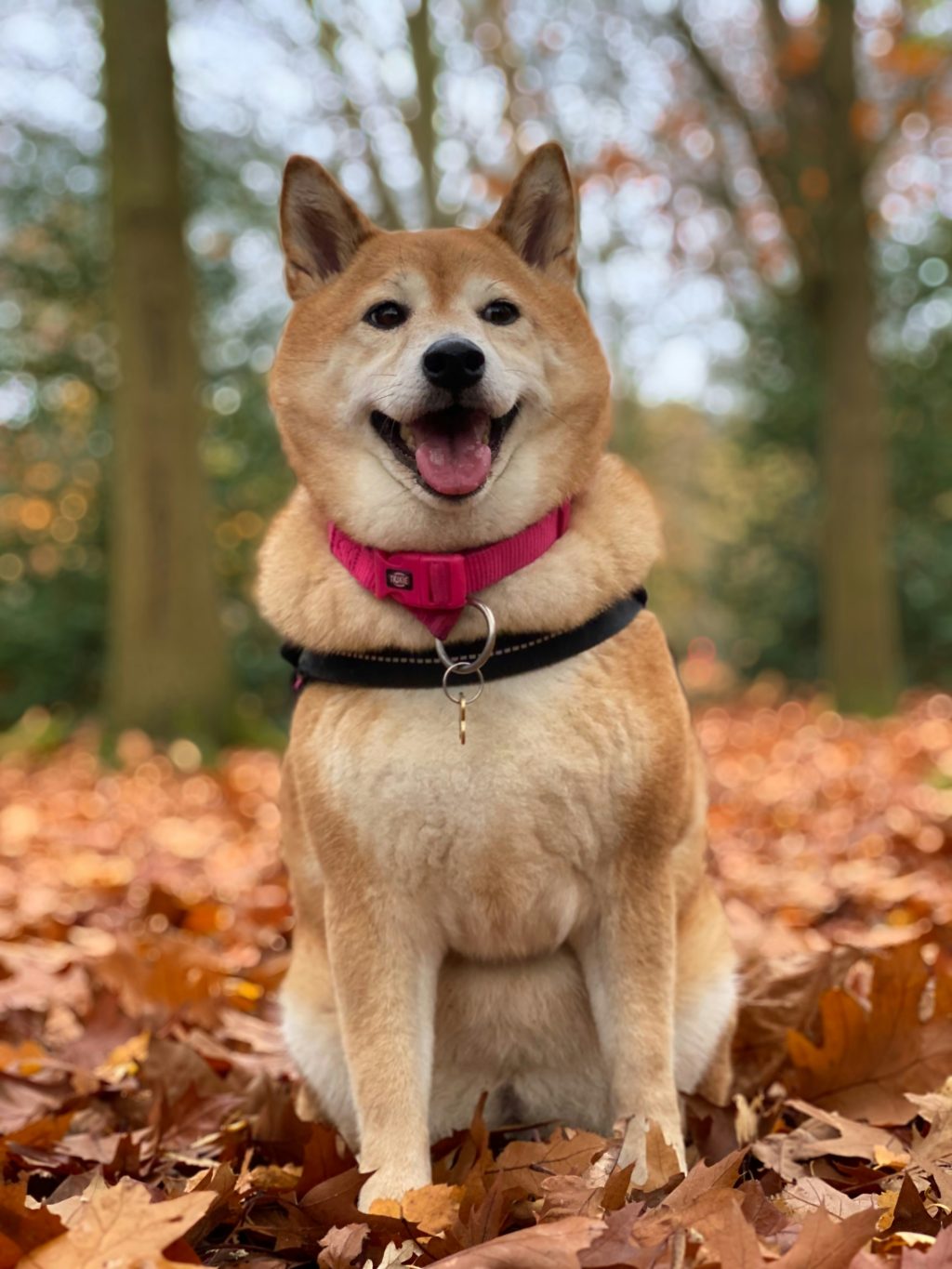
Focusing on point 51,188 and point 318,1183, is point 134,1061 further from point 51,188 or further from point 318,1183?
point 51,188

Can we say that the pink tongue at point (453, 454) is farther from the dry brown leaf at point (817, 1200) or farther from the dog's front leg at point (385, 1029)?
the dry brown leaf at point (817, 1200)

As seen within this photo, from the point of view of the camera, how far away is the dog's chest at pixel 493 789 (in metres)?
2.09

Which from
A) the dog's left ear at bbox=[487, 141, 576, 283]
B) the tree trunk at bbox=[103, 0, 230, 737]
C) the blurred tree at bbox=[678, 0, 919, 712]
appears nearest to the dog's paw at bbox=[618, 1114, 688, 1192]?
the dog's left ear at bbox=[487, 141, 576, 283]

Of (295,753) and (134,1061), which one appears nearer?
(295,753)

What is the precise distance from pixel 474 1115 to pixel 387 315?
4.98 ft

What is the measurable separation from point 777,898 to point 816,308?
8.83 meters

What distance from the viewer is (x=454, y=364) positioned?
83.8 inches

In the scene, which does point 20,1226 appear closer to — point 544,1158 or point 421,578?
point 544,1158

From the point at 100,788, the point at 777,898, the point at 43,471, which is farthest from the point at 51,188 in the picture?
the point at 777,898

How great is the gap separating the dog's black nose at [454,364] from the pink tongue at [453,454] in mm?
100

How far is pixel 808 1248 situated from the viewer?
151 centimetres

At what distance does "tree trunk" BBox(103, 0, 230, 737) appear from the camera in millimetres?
8180

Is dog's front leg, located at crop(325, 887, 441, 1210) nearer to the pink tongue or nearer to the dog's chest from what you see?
the dog's chest

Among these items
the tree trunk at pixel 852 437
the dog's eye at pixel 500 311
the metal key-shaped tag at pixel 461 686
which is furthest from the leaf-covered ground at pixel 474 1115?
the tree trunk at pixel 852 437
